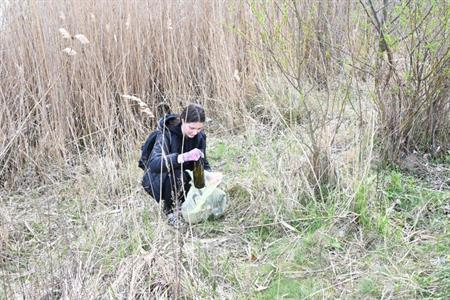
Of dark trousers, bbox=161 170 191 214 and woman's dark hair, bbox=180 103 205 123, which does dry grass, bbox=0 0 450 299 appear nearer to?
dark trousers, bbox=161 170 191 214

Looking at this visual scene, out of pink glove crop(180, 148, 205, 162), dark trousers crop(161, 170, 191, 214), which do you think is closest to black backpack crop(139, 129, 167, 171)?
dark trousers crop(161, 170, 191, 214)

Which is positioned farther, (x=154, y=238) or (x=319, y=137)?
(x=319, y=137)

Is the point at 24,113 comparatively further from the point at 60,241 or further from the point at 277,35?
the point at 277,35

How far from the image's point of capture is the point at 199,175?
2791 millimetres

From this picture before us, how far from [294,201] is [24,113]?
193 centimetres

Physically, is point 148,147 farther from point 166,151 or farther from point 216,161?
point 216,161

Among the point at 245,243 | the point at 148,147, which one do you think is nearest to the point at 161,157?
the point at 148,147

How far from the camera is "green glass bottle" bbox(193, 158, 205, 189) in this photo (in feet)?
9.15

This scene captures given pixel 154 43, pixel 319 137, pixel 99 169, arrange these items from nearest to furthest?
pixel 319 137
pixel 99 169
pixel 154 43

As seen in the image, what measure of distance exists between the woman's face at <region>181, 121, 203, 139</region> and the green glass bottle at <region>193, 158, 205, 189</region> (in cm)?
19

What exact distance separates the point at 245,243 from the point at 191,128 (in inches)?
24.8

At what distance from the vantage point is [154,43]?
13.2ft

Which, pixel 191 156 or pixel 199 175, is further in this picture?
pixel 199 175

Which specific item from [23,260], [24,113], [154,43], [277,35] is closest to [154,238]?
[23,260]
